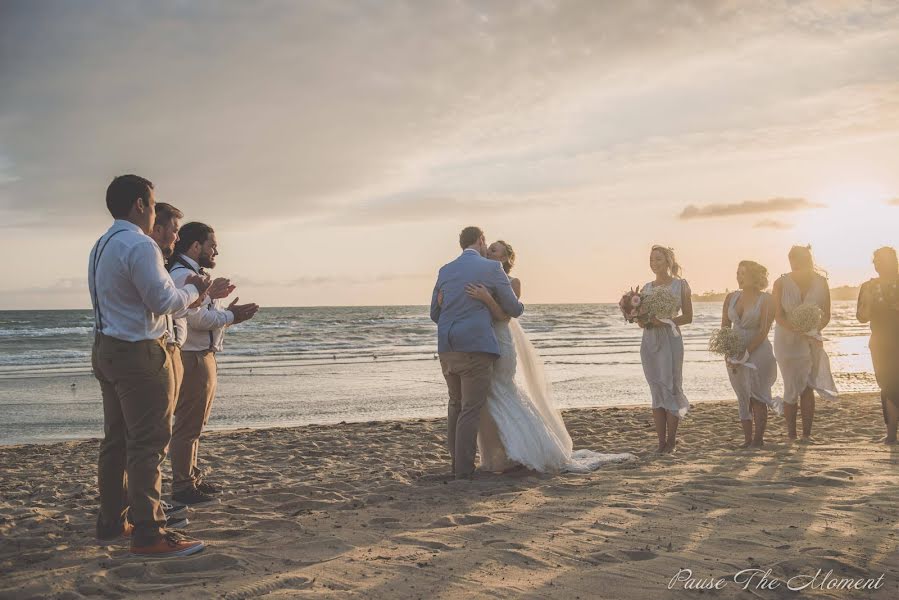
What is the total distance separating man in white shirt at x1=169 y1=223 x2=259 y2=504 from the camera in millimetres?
5219

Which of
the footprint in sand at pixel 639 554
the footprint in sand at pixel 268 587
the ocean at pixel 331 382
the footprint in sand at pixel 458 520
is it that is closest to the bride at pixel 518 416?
the footprint in sand at pixel 458 520

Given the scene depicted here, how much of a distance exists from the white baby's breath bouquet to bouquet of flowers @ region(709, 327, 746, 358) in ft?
2.27

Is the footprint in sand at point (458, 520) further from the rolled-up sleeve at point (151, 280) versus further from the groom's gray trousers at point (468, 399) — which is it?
the rolled-up sleeve at point (151, 280)

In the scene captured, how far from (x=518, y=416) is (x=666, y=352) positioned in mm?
1859

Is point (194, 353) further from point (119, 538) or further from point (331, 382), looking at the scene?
point (331, 382)

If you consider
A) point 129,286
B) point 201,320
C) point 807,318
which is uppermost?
point 129,286

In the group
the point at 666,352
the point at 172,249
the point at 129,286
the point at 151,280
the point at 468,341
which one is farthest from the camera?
the point at 666,352

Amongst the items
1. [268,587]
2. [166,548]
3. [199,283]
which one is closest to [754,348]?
[199,283]

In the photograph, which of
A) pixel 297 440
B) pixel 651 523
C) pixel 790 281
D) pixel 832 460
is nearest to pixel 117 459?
pixel 651 523

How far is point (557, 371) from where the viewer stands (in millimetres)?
19312

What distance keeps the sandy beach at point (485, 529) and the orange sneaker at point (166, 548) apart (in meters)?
0.06

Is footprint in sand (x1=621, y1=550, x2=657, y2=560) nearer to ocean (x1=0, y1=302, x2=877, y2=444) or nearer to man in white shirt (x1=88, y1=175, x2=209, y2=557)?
man in white shirt (x1=88, y1=175, x2=209, y2=557)

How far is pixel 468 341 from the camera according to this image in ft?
20.8

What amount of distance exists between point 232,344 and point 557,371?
18.3 metres
